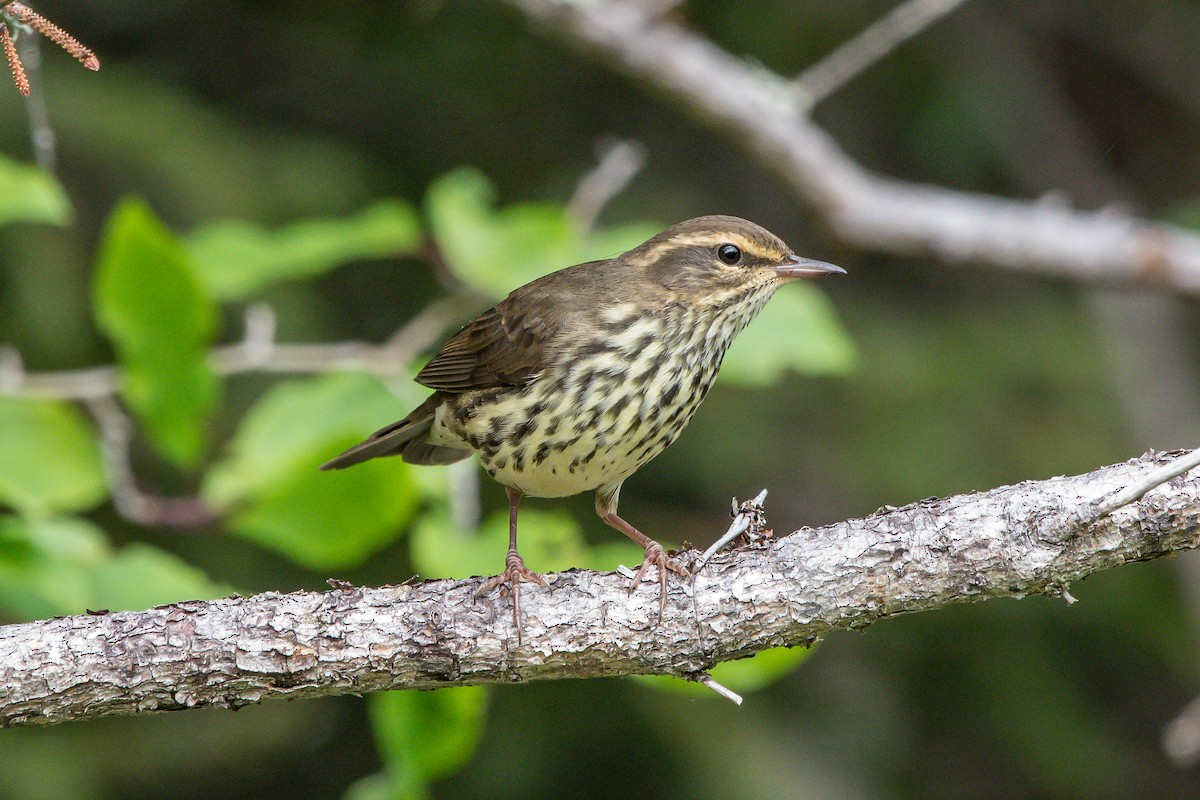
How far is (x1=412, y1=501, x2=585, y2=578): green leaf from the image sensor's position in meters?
3.60

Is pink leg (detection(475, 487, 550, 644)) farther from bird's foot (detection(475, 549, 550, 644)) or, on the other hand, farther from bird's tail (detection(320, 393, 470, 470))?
bird's tail (detection(320, 393, 470, 470))

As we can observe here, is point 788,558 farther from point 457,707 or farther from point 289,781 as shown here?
point 289,781

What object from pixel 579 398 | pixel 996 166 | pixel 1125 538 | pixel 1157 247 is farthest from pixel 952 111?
pixel 1125 538

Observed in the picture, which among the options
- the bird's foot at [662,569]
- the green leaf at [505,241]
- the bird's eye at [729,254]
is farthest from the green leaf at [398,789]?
the bird's eye at [729,254]

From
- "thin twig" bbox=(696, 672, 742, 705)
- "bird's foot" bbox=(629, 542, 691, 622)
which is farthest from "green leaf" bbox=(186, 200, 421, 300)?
"thin twig" bbox=(696, 672, 742, 705)

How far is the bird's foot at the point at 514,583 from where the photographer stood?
3.14 meters

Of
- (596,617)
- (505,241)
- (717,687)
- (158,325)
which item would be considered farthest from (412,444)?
(717,687)

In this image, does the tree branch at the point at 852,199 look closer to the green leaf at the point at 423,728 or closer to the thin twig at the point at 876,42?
the thin twig at the point at 876,42

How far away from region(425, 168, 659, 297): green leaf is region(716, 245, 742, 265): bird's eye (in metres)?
0.37

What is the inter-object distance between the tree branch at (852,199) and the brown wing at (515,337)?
208 centimetres

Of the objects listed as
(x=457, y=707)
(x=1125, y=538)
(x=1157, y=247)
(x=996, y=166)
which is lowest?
(x=1125, y=538)

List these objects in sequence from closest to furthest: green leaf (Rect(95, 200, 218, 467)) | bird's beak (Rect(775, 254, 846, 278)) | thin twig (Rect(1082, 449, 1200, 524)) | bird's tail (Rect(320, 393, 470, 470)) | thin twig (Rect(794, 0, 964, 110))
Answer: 1. thin twig (Rect(1082, 449, 1200, 524))
2. green leaf (Rect(95, 200, 218, 467))
3. bird's beak (Rect(775, 254, 846, 278))
4. bird's tail (Rect(320, 393, 470, 470))
5. thin twig (Rect(794, 0, 964, 110))

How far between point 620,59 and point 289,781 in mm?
4140

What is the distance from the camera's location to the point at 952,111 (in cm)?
808
